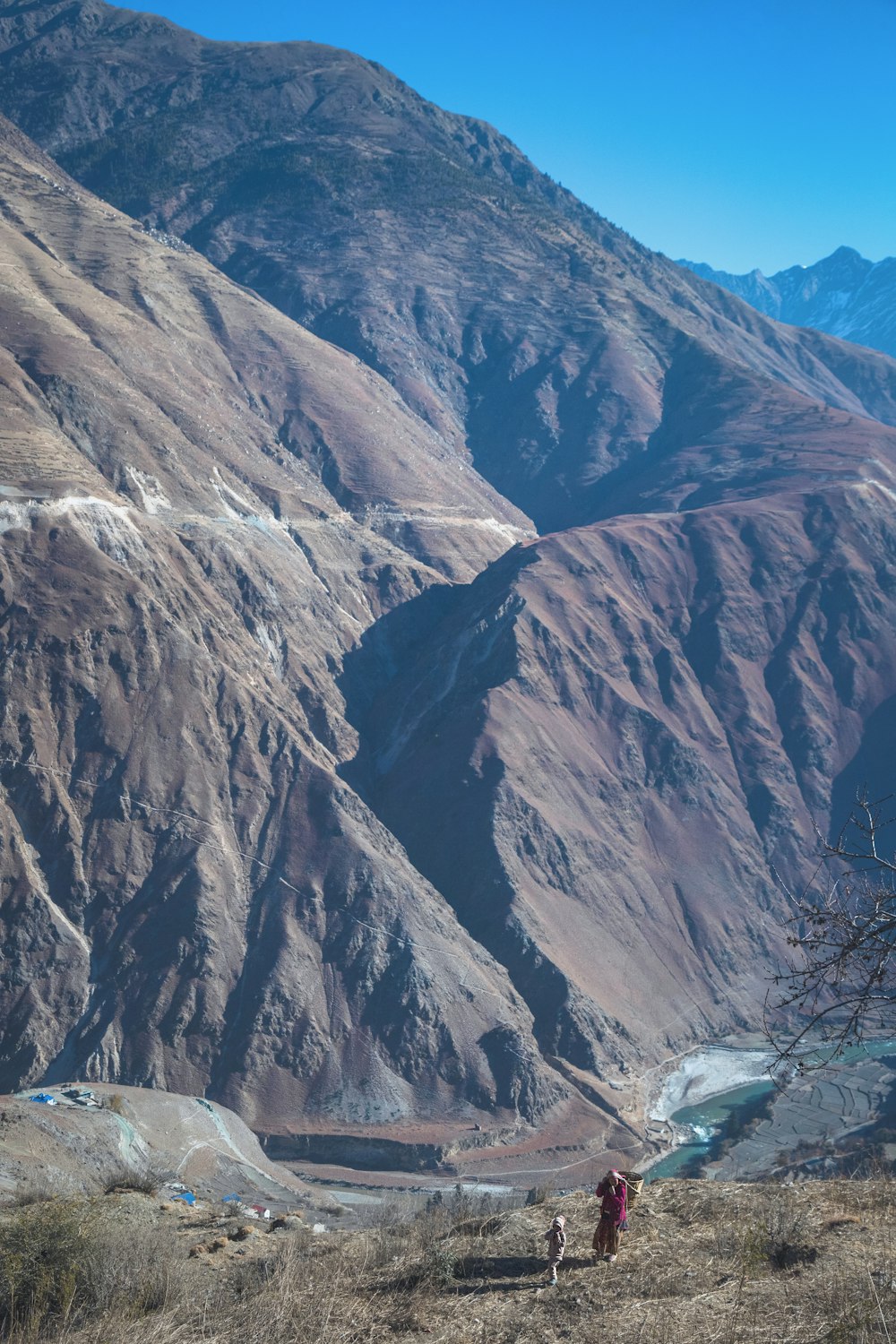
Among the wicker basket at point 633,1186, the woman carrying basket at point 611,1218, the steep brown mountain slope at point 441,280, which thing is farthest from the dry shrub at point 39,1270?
the steep brown mountain slope at point 441,280

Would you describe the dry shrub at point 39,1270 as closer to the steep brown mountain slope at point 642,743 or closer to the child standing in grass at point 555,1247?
the child standing in grass at point 555,1247

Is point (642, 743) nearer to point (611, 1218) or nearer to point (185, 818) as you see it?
point (185, 818)

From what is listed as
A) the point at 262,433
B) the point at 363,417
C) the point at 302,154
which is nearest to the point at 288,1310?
the point at 262,433

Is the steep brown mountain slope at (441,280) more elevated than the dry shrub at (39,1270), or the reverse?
the steep brown mountain slope at (441,280)

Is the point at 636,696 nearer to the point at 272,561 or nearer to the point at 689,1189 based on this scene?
the point at 272,561

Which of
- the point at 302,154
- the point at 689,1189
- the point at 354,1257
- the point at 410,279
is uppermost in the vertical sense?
the point at 302,154

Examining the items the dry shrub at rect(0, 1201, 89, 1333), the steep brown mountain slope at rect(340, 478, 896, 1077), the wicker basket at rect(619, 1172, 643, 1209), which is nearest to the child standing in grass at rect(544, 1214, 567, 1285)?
the wicker basket at rect(619, 1172, 643, 1209)

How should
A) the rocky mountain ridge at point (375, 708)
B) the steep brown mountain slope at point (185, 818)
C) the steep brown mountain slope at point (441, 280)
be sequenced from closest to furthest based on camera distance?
the steep brown mountain slope at point (185, 818) < the rocky mountain ridge at point (375, 708) < the steep brown mountain slope at point (441, 280)
